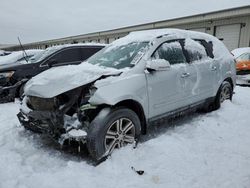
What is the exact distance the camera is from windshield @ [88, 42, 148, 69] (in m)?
3.89

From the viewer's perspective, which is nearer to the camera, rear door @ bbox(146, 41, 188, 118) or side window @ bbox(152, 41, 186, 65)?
rear door @ bbox(146, 41, 188, 118)

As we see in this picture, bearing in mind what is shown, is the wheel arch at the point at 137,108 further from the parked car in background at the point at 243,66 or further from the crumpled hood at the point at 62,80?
the parked car in background at the point at 243,66

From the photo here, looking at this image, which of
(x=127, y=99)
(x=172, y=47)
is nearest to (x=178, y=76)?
(x=172, y=47)

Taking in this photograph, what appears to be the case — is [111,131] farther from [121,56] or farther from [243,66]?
[243,66]

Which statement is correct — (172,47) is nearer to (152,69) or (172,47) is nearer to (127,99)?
(152,69)

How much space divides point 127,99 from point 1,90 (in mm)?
4679

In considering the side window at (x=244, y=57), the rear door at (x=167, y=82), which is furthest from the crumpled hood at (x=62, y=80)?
the side window at (x=244, y=57)

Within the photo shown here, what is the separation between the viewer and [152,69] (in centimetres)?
372

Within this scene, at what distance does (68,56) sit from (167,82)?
4.63m

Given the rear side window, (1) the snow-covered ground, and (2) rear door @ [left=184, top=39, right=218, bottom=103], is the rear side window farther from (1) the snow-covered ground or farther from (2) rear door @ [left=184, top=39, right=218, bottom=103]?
(1) the snow-covered ground

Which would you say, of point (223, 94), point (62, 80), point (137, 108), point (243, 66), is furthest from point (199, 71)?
point (243, 66)

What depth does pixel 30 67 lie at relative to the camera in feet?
23.0

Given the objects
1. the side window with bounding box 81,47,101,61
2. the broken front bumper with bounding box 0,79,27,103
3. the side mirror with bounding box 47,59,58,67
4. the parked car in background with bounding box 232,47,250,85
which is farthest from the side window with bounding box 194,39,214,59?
the parked car in background with bounding box 232,47,250,85

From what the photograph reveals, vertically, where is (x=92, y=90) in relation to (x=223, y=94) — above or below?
above
